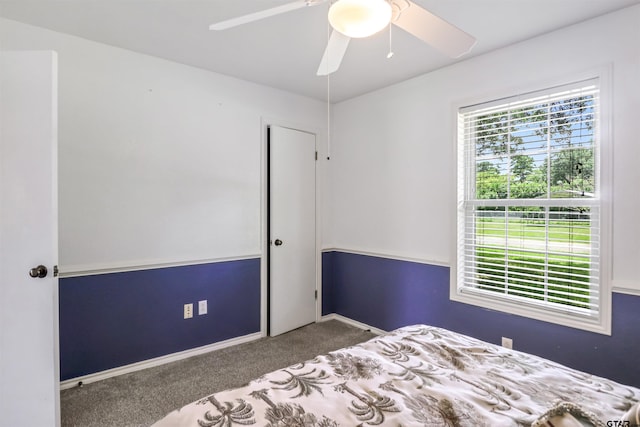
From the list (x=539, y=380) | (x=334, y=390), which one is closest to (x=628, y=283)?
(x=539, y=380)

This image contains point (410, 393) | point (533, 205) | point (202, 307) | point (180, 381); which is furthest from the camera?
point (202, 307)

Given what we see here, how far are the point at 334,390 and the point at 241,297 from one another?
2.07 m

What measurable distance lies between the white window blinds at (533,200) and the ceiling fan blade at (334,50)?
1.42 metres

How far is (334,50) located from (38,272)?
6.15 feet

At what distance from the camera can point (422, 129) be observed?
2.88 metres

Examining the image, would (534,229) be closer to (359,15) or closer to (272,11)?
(359,15)

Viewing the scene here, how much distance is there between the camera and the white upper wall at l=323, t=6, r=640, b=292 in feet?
6.14

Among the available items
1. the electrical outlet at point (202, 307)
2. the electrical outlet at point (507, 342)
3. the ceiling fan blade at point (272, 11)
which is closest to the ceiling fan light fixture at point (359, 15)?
the ceiling fan blade at point (272, 11)

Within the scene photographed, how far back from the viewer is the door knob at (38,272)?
5.47 ft

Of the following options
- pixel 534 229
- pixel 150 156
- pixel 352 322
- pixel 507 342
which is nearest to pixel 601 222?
pixel 534 229

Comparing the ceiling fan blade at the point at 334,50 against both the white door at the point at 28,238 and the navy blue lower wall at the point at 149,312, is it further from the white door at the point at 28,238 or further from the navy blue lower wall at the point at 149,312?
the navy blue lower wall at the point at 149,312

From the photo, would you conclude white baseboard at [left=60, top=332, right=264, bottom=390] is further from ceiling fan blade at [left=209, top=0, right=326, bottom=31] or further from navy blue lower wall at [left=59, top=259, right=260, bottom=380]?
ceiling fan blade at [left=209, top=0, right=326, bottom=31]

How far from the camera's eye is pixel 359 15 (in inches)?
47.2

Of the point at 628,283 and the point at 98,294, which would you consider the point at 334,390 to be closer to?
the point at 628,283
